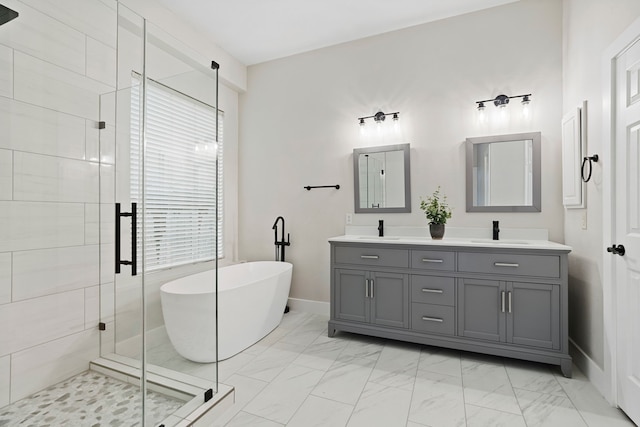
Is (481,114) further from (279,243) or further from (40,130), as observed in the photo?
(40,130)

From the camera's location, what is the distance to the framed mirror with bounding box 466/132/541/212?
272 centimetres

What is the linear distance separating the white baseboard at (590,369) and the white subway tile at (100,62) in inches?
141

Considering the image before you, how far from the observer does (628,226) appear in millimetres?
1737

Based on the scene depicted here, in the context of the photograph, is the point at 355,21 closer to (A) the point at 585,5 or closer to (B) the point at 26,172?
(A) the point at 585,5

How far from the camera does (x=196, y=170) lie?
5.98ft

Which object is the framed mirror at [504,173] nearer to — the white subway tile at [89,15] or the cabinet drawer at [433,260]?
the cabinet drawer at [433,260]

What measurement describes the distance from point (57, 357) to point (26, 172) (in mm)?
1086

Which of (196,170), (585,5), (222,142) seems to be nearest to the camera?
(196,170)

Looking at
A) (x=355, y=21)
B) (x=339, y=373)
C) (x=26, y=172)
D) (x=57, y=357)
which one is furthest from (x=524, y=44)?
(x=57, y=357)

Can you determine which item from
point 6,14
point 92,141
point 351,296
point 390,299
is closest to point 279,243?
point 351,296

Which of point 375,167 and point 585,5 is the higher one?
point 585,5

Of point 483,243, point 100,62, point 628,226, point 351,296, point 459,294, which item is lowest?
point 351,296

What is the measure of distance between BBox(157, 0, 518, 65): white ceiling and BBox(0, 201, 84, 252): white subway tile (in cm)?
210

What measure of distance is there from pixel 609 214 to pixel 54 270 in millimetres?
3294
